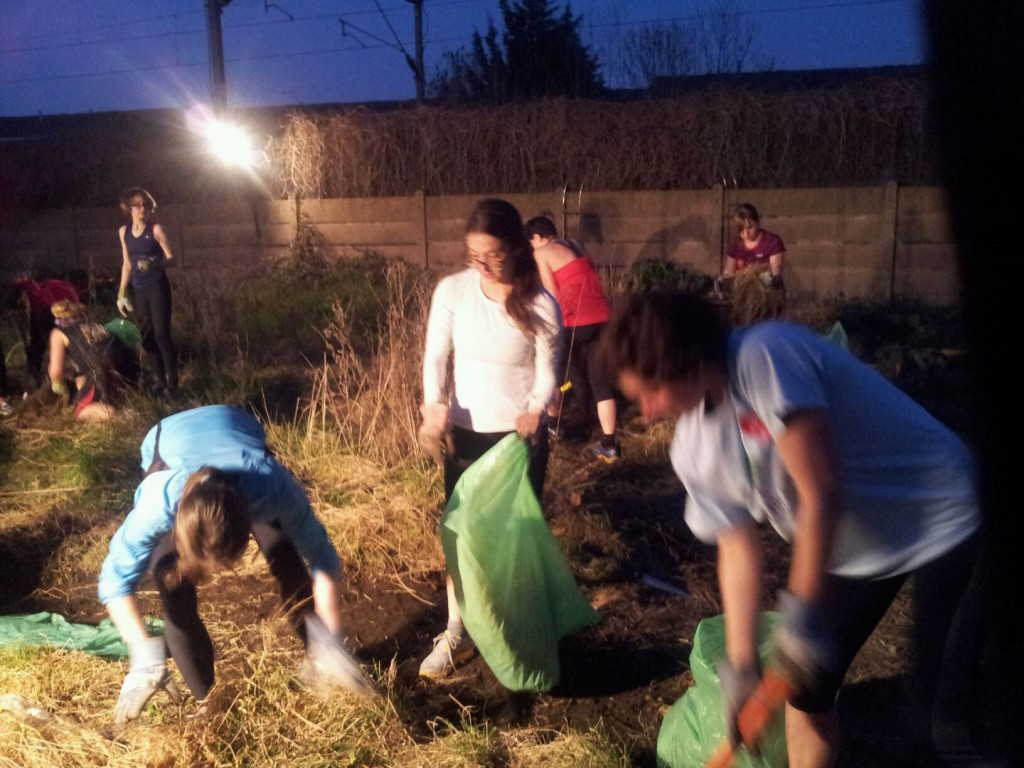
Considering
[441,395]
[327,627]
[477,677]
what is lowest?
[477,677]

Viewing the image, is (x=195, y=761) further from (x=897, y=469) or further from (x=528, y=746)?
(x=897, y=469)

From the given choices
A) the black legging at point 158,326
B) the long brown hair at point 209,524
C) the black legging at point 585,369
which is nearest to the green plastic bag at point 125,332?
the black legging at point 158,326

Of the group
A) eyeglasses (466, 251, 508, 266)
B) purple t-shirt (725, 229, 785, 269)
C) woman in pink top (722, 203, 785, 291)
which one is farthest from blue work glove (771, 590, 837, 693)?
purple t-shirt (725, 229, 785, 269)

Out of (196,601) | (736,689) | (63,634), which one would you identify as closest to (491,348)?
(196,601)

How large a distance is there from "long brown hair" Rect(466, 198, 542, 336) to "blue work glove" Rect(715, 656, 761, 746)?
1.28 meters

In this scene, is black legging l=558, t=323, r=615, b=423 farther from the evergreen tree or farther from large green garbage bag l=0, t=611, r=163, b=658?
the evergreen tree

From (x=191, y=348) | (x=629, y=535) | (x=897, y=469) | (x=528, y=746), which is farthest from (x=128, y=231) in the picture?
(x=897, y=469)

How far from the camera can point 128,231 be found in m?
6.71

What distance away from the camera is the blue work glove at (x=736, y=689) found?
1950 millimetres

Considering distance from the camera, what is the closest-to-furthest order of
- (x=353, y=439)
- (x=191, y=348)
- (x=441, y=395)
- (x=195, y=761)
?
(x=195, y=761) → (x=441, y=395) → (x=353, y=439) → (x=191, y=348)

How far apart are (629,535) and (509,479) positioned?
61.6 inches

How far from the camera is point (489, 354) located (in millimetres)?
2957

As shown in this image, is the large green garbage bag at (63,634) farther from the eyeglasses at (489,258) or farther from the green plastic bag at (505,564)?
the eyeglasses at (489,258)

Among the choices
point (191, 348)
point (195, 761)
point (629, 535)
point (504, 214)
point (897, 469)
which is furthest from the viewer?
point (191, 348)
